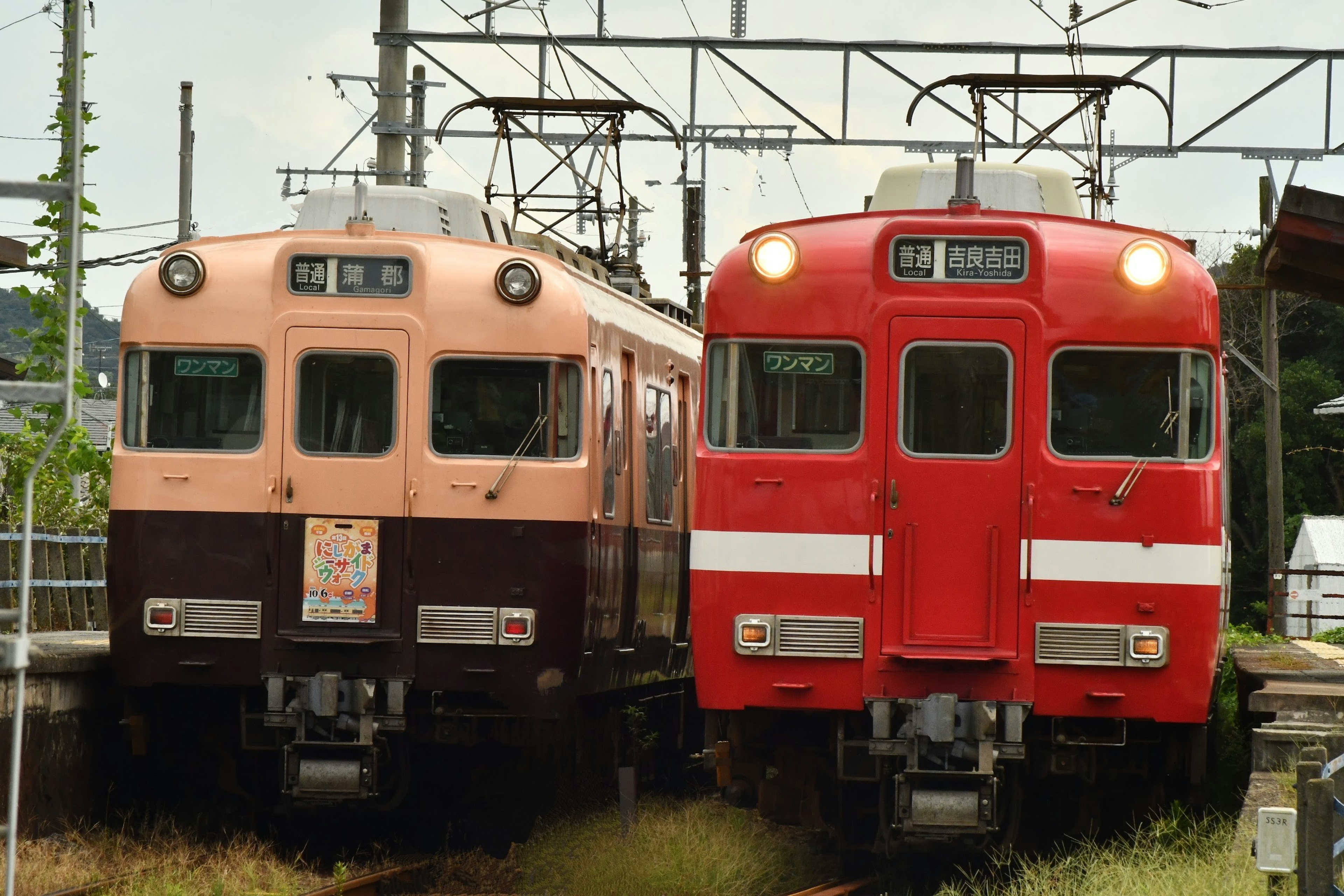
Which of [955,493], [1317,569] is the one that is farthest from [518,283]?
[1317,569]

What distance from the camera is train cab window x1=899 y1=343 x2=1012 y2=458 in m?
9.03

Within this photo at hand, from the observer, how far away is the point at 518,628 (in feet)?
32.6

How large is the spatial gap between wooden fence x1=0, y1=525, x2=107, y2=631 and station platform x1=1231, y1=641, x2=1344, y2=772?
25.7ft

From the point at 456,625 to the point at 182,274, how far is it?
2450 mm

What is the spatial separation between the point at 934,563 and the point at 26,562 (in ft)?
16.6

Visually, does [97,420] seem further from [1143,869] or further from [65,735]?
[1143,869]

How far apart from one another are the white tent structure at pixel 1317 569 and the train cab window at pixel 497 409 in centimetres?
2423

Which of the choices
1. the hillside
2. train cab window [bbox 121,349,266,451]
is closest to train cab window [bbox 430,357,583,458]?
train cab window [bbox 121,349,266,451]

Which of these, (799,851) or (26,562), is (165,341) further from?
(26,562)

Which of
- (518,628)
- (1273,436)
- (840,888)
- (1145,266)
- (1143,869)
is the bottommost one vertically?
(840,888)

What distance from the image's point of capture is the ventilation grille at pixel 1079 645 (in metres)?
8.87

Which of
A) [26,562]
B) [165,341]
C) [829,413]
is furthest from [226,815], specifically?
[26,562]

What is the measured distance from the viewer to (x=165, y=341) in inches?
397

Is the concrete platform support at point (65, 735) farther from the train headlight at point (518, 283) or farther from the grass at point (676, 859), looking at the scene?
the train headlight at point (518, 283)
